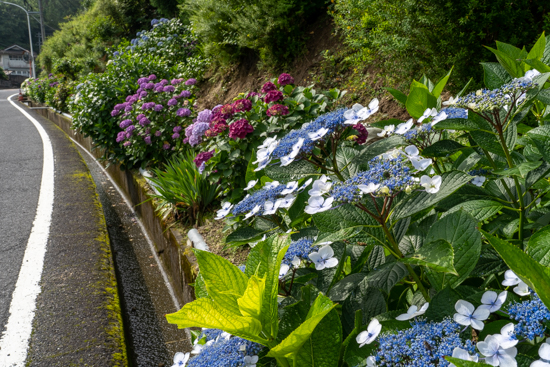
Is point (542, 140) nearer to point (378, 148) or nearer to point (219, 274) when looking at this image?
point (378, 148)

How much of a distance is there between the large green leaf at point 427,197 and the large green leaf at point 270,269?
11.5 inches

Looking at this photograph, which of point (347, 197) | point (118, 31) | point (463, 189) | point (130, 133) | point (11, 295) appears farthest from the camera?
point (118, 31)

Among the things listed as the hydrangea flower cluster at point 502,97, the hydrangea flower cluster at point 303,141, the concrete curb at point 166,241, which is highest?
the hydrangea flower cluster at point 303,141

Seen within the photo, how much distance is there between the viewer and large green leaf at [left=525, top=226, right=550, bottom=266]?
877 mm

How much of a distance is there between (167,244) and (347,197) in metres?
Answer: 3.26

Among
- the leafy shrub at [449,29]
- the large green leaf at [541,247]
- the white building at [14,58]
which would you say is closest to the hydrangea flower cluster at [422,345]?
the large green leaf at [541,247]

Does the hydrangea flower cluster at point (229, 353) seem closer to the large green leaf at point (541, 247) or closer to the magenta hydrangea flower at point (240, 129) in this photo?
the large green leaf at point (541, 247)

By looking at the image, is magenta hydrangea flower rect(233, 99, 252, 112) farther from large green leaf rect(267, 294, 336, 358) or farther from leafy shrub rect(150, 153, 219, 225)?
large green leaf rect(267, 294, 336, 358)

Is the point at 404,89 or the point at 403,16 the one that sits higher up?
the point at 403,16

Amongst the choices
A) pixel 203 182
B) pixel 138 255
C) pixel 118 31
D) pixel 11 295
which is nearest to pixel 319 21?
pixel 203 182

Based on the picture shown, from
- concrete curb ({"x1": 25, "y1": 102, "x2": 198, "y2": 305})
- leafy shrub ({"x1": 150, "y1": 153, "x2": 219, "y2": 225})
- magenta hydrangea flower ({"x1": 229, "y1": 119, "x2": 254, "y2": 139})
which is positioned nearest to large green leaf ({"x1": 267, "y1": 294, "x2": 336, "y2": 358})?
concrete curb ({"x1": 25, "y1": 102, "x2": 198, "y2": 305})

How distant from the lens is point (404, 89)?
4816 millimetres

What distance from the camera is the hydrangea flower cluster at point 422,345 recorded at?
0.77 metres

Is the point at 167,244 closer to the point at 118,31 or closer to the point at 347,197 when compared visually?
the point at 347,197
